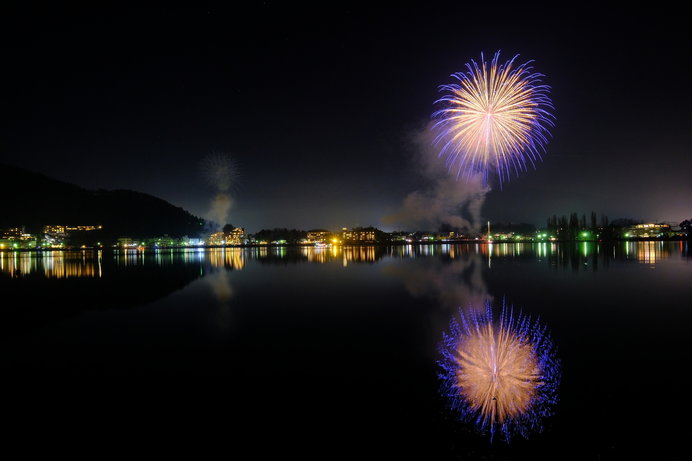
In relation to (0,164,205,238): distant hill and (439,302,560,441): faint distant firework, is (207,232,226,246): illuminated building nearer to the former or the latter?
(0,164,205,238): distant hill

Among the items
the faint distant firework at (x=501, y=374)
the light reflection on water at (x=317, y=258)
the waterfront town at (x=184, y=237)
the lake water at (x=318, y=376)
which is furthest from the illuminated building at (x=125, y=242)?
the faint distant firework at (x=501, y=374)

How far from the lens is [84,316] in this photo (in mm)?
11586

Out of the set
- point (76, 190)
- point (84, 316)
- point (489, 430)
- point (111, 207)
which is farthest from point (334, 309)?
point (76, 190)

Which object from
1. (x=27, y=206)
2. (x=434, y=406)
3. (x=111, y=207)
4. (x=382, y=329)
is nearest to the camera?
(x=434, y=406)

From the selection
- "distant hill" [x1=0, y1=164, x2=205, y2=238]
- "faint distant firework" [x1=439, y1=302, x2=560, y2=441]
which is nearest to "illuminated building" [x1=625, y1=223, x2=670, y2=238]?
"distant hill" [x1=0, y1=164, x2=205, y2=238]

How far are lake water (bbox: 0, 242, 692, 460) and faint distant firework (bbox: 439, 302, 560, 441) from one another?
0.63 feet

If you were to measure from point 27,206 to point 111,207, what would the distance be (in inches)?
1117

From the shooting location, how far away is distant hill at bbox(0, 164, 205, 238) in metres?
124

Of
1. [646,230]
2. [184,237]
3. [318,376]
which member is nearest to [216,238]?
[184,237]

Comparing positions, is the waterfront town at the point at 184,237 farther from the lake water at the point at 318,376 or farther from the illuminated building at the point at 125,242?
the lake water at the point at 318,376

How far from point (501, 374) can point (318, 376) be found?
2758 millimetres

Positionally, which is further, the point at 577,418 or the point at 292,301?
the point at 292,301

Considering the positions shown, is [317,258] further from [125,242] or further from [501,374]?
[125,242]

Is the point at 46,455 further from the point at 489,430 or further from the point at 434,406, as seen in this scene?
the point at 489,430
